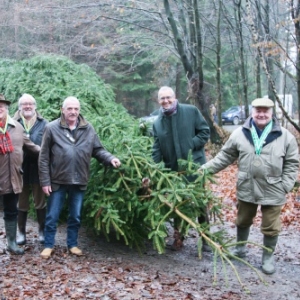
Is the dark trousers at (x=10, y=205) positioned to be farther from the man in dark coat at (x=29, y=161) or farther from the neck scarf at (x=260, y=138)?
the neck scarf at (x=260, y=138)

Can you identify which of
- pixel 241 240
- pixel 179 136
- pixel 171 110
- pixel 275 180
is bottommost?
pixel 241 240

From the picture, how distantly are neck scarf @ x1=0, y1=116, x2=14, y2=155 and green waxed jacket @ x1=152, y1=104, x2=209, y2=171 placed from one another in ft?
6.42

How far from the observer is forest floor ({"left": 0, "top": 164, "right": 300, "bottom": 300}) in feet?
15.9

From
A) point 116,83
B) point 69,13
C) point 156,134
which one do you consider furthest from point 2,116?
point 116,83

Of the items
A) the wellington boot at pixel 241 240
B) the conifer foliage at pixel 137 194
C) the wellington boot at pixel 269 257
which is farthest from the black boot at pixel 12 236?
the wellington boot at pixel 269 257

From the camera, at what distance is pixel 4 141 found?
17.8ft

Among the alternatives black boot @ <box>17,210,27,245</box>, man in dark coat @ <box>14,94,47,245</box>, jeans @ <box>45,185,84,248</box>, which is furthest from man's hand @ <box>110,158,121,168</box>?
black boot @ <box>17,210,27,245</box>

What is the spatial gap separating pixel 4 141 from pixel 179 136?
7.54 ft

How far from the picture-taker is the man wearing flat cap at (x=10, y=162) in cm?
544

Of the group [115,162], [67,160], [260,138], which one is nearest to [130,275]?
[115,162]

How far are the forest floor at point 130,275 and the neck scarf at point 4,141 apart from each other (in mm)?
1421

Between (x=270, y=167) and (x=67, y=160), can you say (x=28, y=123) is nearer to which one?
(x=67, y=160)

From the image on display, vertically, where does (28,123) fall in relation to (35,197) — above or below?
above

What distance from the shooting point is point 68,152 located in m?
5.53
